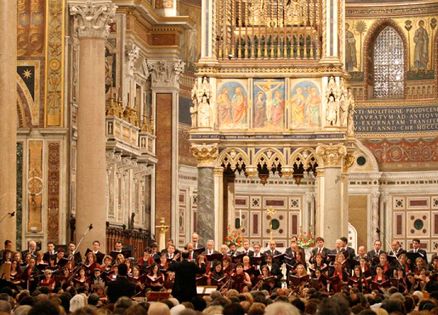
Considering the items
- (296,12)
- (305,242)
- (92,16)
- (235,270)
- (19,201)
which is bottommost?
(235,270)

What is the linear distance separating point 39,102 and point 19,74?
2.77ft

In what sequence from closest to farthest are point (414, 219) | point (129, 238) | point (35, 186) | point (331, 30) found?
point (35, 186), point (331, 30), point (129, 238), point (414, 219)

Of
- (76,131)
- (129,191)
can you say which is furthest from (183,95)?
(76,131)

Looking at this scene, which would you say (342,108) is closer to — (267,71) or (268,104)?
(268,104)

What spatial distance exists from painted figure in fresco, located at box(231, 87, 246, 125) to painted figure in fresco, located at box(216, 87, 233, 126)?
4.8 inches

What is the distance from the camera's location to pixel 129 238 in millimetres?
40719

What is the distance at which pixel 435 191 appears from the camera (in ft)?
162

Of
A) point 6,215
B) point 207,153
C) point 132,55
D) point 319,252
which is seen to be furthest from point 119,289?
point 132,55

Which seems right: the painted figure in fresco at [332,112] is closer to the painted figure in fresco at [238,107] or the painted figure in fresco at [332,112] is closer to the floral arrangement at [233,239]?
the painted figure in fresco at [238,107]

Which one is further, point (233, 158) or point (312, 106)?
point (312, 106)

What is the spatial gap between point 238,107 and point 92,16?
15.5ft

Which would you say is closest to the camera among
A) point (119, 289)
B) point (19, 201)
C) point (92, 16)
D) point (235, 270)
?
point (119, 289)

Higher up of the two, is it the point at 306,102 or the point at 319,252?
the point at 306,102

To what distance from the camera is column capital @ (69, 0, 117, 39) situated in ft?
111
